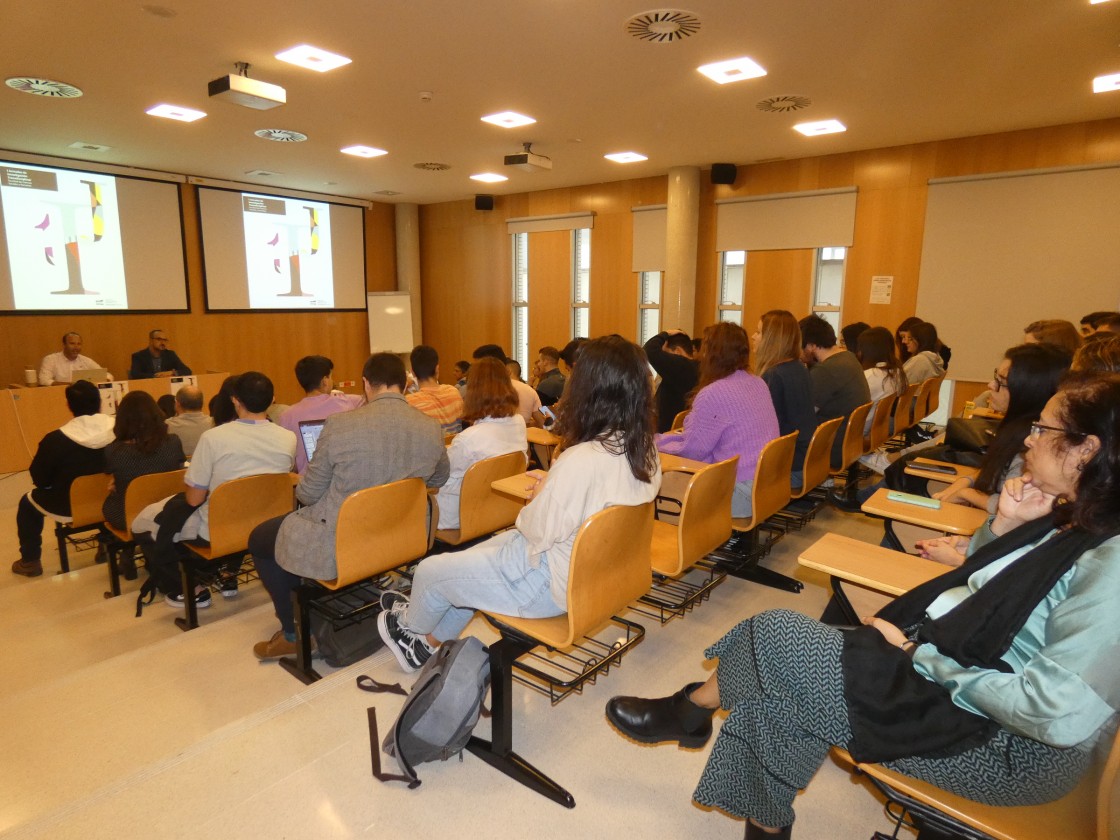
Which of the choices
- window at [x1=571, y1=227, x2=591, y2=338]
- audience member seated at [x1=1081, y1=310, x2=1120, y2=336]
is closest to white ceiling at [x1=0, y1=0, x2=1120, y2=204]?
audience member seated at [x1=1081, y1=310, x2=1120, y2=336]

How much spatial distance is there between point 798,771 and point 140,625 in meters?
3.28

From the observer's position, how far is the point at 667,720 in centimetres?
188

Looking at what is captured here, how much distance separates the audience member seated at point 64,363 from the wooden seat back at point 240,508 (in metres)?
5.63

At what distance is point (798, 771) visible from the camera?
4.80ft

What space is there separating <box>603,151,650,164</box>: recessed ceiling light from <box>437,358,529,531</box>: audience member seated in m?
4.67

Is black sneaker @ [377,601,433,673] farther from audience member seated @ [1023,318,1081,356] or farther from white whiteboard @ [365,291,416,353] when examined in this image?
white whiteboard @ [365,291,416,353]

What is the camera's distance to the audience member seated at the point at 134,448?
133 inches

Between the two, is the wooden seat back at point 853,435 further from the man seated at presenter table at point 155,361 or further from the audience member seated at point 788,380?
the man seated at presenter table at point 155,361

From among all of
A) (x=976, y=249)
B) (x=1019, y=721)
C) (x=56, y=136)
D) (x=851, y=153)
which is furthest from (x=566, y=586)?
(x=56, y=136)

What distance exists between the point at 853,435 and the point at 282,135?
5.81m

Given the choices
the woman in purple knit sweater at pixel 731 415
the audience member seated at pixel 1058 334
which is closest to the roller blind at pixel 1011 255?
the audience member seated at pixel 1058 334

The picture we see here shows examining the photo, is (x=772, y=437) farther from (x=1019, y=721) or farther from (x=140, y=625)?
(x=140, y=625)

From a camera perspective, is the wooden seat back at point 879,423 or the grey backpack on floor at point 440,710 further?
the wooden seat back at point 879,423

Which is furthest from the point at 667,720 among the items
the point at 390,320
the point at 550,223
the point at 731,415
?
the point at 390,320
